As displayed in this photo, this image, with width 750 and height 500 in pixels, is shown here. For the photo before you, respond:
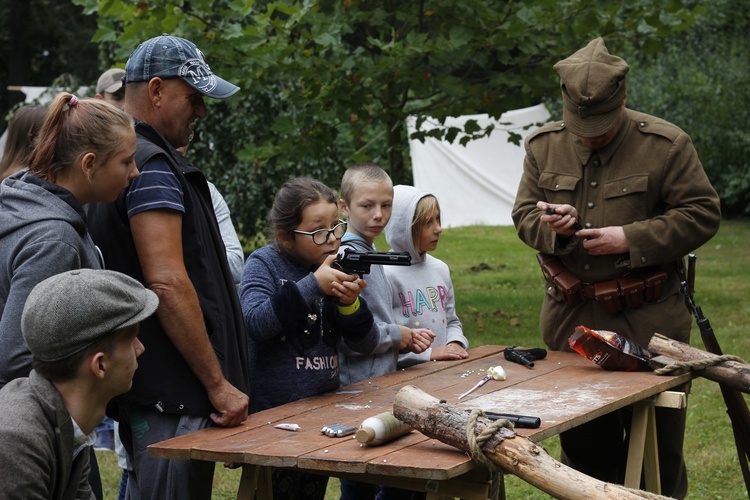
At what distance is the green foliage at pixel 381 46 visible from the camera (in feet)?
24.0

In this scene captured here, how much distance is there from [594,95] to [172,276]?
7.08ft

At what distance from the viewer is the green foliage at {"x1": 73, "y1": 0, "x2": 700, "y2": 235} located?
7.32m

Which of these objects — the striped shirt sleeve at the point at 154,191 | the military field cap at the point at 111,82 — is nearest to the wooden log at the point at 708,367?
the striped shirt sleeve at the point at 154,191

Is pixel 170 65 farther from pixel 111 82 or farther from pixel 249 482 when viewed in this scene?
A: pixel 111 82

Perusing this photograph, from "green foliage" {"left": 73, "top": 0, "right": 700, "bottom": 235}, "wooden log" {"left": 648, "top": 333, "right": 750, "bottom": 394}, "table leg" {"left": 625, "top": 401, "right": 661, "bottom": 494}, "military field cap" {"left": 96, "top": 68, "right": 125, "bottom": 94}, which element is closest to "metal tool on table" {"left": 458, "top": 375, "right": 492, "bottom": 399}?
"table leg" {"left": 625, "top": 401, "right": 661, "bottom": 494}

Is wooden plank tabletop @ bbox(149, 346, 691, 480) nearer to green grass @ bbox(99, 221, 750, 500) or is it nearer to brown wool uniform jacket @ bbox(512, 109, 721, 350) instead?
brown wool uniform jacket @ bbox(512, 109, 721, 350)

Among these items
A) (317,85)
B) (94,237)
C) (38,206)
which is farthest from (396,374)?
(317,85)

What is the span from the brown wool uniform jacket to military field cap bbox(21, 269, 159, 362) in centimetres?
238

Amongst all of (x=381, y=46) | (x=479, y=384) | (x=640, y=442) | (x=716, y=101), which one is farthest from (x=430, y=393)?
(x=716, y=101)

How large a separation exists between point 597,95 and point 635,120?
1.01 feet

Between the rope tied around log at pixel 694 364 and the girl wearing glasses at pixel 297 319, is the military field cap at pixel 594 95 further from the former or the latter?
the girl wearing glasses at pixel 297 319

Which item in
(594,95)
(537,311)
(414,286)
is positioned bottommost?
(537,311)

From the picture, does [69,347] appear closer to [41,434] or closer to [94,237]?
[41,434]

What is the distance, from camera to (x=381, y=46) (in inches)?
289
